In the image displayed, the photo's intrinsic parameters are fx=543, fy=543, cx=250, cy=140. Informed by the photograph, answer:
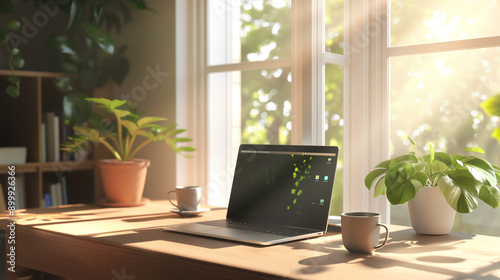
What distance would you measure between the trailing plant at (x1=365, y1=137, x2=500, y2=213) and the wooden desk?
0.35 feet

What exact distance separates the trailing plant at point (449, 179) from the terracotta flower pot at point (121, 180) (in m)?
0.97

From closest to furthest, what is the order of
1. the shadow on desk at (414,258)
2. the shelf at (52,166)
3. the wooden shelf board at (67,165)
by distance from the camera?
the shadow on desk at (414,258)
the shelf at (52,166)
the wooden shelf board at (67,165)

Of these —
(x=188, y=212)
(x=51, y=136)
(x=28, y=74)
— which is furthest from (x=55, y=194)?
(x=188, y=212)

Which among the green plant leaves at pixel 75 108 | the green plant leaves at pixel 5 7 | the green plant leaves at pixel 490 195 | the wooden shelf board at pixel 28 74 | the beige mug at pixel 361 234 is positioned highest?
the green plant leaves at pixel 5 7

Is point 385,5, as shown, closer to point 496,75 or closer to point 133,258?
point 496,75

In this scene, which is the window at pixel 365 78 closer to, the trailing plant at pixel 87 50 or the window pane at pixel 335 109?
the window pane at pixel 335 109

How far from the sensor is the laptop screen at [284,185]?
150 centimetres

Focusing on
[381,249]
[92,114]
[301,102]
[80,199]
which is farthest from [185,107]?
[381,249]

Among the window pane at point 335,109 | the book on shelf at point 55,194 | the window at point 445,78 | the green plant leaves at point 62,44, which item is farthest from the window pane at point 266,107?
the book on shelf at point 55,194

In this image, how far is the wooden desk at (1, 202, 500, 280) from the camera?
42.4 inches

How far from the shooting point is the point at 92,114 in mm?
2471

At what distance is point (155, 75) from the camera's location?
258 cm

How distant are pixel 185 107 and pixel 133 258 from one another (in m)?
1.31

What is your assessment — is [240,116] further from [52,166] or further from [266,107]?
[52,166]
